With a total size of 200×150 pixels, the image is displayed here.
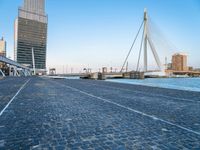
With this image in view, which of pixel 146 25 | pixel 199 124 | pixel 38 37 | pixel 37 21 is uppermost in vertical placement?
pixel 37 21

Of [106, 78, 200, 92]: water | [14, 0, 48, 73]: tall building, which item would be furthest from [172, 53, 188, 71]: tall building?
[14, 0, 48, 73]: tall building

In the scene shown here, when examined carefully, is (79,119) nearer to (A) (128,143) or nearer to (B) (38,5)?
(A) (128,143)

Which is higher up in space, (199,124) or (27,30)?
(27,30)

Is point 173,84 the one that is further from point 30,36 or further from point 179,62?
point 30,36

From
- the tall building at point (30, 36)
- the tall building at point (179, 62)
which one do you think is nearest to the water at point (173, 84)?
the tall building at point (179, 62)

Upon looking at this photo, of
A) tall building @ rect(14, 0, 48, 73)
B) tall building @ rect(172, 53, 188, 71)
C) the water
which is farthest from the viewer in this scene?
tall building @ rect(14, 0, 48, 73)

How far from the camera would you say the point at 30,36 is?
152 m

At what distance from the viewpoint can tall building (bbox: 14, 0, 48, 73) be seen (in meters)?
146

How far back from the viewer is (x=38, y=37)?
158m

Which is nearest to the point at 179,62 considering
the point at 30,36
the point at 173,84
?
the point at 173,84

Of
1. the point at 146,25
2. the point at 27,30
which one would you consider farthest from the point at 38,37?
the point at 146,25

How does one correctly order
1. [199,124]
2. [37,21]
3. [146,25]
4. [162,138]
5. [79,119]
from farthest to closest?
1. [37,21]
2. [146,25]
3. [79,119]
4. [199,124]
5. [162,138]

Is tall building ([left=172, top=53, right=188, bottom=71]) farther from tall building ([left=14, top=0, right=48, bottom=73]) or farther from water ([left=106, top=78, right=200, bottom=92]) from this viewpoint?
tall building ([left=14, top=0, right=48, bottom=73])

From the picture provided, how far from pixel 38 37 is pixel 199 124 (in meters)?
166
